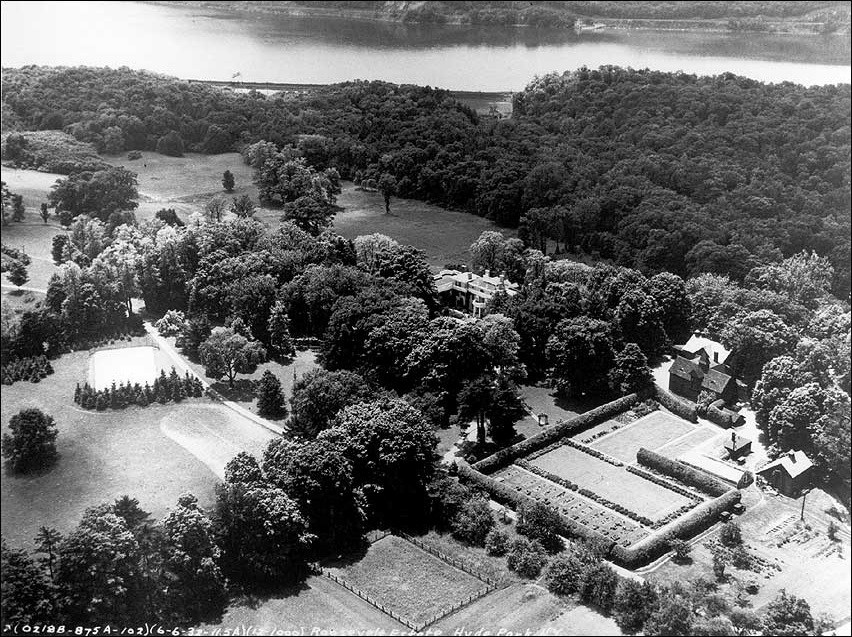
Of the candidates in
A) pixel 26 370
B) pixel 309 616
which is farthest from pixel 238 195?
pixel 309 616

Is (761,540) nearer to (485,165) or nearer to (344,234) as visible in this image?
(344,234)

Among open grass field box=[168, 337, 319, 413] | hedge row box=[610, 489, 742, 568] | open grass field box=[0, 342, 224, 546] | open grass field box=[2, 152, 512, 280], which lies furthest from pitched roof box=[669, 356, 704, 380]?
open grass field box=[0, 342, 224, 546]

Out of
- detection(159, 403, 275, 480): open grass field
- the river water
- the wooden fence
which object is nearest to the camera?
the wooden fence

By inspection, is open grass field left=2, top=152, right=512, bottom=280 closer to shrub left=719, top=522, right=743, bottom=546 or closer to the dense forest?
the dense forest

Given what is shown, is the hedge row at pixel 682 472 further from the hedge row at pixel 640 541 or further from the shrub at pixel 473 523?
the shrub at pixel 473 523

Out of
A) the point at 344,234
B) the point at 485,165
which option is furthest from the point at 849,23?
the point at 344,234

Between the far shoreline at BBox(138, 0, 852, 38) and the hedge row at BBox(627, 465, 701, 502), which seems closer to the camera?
the hedge row at BBox(627, 465, 701, 502)
